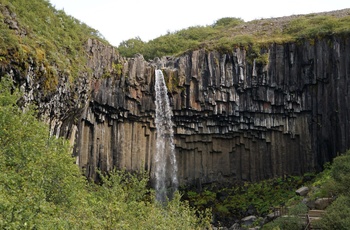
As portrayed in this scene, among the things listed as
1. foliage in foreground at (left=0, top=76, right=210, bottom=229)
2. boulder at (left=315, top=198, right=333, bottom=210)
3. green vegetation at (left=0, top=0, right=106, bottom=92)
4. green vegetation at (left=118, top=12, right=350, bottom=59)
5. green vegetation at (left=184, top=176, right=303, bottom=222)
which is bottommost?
green vegetation at (left=184, top=176, right=303, bottom=222)

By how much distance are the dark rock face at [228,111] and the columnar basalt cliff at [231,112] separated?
8 cm

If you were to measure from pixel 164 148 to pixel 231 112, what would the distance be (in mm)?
6202

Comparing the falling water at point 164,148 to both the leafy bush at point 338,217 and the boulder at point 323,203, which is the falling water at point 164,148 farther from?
the leafy bush at point 338,217

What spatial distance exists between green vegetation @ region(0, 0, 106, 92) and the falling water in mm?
7119

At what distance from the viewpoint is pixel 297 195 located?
27484 mm

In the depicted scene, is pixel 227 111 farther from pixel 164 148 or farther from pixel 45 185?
pixel 45 185

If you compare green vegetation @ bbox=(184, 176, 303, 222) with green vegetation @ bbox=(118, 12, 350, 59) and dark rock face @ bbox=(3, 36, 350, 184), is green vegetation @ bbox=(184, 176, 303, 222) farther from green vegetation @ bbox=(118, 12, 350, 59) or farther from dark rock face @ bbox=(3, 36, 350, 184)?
green vegetation @ bbox=(118, 12, 350, 59)

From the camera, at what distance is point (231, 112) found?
33.1 metres

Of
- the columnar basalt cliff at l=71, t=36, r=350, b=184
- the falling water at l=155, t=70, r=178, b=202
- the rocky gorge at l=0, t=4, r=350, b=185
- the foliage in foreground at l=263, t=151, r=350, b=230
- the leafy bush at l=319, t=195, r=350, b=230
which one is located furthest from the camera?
the falling water at l=155, t=70, r=178, b=202

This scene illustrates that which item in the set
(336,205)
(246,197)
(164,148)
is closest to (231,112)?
(164,148)

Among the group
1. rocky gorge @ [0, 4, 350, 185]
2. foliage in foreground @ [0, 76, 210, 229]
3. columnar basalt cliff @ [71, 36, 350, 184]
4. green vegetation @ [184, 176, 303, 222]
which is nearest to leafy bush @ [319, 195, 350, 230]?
foliage in foreground @ [0, 76, 210, 229]

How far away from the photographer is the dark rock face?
3003 cm

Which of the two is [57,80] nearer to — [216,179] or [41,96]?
[41,96]

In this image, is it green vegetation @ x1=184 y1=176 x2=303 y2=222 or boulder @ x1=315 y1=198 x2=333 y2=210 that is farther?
green vegetation @ x1=184 y1=176 x2=303 y2=222
